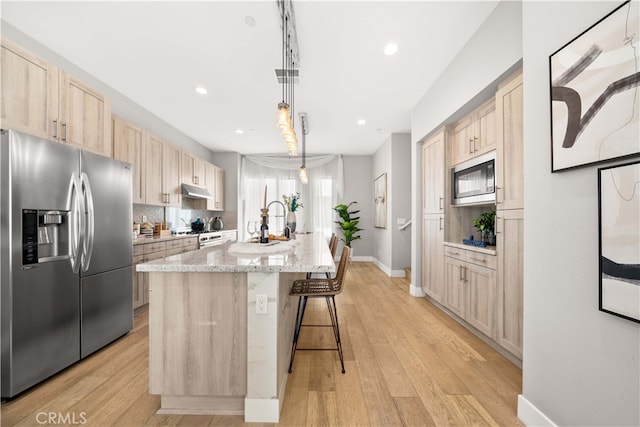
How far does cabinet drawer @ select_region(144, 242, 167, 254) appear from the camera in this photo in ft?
10.6

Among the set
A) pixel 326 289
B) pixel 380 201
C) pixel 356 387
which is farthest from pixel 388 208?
pixel 356 387

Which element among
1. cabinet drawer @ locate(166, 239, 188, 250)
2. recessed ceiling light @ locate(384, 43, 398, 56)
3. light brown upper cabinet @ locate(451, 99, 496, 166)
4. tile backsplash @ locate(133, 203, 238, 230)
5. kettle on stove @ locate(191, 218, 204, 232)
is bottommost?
cabinet drawer @ locate(166, 239, 188, 250)

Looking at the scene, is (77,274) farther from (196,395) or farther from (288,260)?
(288,260)

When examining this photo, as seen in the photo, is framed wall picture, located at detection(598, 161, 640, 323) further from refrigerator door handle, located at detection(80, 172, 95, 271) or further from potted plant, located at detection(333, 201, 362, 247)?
potted plant, located at detection(333, 201, 362, 247)

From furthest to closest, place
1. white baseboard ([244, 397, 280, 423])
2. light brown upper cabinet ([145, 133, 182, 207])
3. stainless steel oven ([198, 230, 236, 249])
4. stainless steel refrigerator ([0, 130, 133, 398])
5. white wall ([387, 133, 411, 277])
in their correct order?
white wall ([387, 133, 411, 277]) → stainless steel oven ([198, 230, 236, 249]) → light brown upper cabinet ([145, 133, 182, 207]) → stainless steel refrigerator ([0, 130, 133, 398]) → white baseboard ([244, 397, 280, 423])

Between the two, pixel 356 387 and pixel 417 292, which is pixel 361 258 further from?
pixel 356 387

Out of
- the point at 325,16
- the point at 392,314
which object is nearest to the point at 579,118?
the point at 325,16

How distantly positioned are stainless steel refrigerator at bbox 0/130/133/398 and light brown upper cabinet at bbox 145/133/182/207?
57.0 inches

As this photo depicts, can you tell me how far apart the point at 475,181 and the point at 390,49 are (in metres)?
1.56

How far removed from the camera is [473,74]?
97.4 inches

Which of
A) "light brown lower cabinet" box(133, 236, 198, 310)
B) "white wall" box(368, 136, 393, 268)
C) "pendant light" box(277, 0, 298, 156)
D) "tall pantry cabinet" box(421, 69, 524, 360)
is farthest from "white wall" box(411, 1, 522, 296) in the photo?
"light brown lower cabinet" box(133, 236, 198, 310)

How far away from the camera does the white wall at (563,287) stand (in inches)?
42.5

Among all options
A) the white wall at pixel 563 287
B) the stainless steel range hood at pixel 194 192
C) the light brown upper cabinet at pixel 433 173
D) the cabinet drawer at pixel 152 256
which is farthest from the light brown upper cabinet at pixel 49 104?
the light brown upper cabinet at pixel 433 173

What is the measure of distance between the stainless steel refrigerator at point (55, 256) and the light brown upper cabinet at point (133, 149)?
0.95 metres
